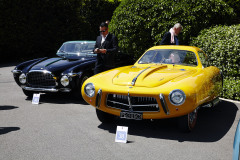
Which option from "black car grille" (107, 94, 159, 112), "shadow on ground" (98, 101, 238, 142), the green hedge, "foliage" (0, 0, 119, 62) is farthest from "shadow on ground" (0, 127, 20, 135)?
"foliage" (0, 0, 119, 62)

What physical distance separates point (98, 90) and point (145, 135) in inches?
42.5

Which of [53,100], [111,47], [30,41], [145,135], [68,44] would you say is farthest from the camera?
[30,41]

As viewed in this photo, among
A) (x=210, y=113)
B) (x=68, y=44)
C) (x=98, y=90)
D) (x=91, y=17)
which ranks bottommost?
(x=210, y=113)

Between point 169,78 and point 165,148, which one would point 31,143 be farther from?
point 169,78

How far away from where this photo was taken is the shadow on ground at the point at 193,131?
4.69 m

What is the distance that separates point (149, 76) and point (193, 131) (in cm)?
120

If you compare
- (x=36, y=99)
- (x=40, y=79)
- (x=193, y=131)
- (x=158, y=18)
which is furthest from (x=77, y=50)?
(x=193, y=131)

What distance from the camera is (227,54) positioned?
7.79 metres

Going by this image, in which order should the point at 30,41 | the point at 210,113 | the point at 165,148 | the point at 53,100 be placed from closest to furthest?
the point at 165,148 < the point at 210,113 < the point at 53,100 < the point at 30,41

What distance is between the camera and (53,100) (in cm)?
748

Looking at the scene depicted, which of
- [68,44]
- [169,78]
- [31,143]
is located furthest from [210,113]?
[68,44]

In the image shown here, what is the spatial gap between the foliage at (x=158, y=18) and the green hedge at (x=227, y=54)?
1669mm

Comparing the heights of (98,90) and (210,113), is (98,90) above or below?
above

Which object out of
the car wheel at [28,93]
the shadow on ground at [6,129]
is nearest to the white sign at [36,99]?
the car wheel at [28,93]
